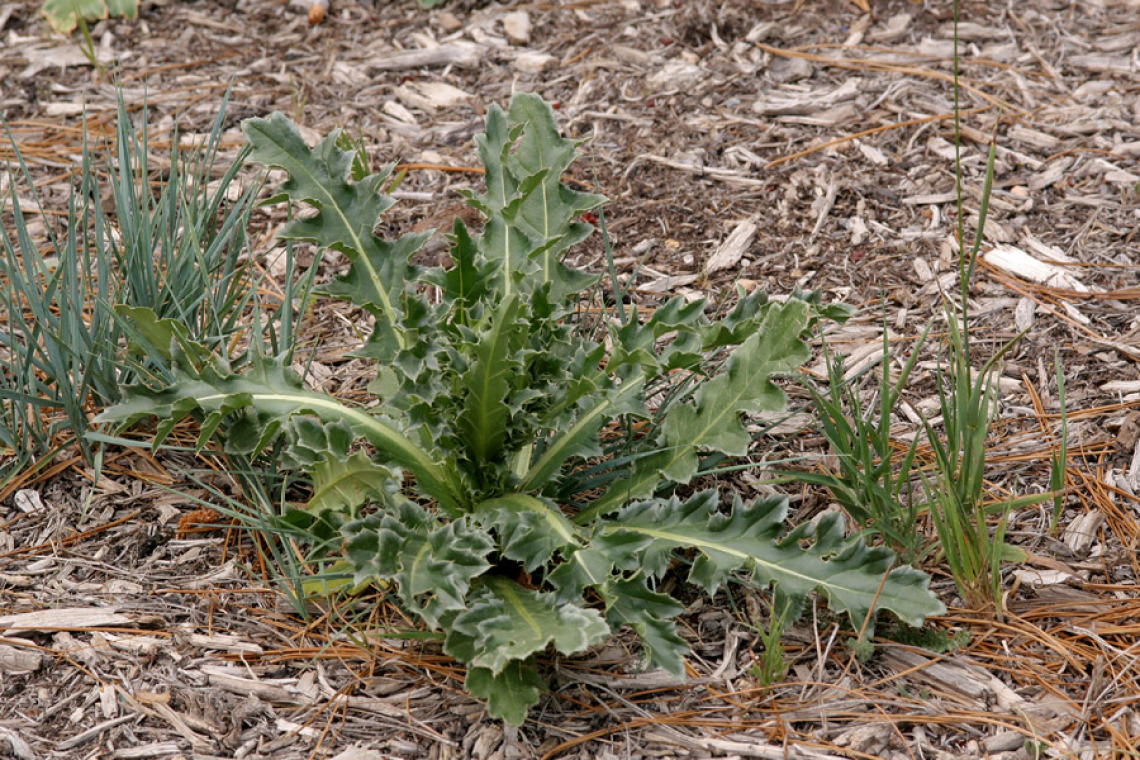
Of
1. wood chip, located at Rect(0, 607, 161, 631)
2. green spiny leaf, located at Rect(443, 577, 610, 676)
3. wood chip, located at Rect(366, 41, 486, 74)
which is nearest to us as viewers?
green spiny leaf, located at Rect(443, 577, 610, 676)

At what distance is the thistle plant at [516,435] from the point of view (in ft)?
6.22

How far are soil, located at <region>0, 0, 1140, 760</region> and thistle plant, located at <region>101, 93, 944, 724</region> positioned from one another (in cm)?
16

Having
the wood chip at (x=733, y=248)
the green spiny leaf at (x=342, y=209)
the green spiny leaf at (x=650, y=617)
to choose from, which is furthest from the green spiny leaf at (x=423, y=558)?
the wood chip at (x=733, y=248)

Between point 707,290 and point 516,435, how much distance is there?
1016 millimetres

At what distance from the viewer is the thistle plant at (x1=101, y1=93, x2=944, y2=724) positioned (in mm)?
1895

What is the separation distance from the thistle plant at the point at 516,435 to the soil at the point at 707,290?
6.1 inches

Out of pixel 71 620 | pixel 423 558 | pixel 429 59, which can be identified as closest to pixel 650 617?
pixel 423 558

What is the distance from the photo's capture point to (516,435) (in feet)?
7.15

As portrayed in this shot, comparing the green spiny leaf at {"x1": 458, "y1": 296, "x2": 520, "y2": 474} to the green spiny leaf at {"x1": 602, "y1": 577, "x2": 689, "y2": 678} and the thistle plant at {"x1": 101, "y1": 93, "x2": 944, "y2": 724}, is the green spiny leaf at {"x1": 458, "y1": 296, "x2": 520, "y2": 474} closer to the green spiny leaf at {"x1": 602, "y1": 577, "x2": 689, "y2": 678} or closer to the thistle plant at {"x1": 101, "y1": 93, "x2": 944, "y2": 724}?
the thistle plant at {"x1": 101, "y1": 93, "x2": 944, "y2": 724}

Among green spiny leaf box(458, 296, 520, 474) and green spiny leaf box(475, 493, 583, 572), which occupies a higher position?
green spiny leaf box(458, 296, 520, 474)

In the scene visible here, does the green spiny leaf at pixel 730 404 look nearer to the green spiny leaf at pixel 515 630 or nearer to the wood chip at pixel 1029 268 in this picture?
the green spiny leaf at pixel 515 630

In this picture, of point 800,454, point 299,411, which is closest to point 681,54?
point 800,454

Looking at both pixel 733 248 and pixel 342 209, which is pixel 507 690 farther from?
pixel 733 248

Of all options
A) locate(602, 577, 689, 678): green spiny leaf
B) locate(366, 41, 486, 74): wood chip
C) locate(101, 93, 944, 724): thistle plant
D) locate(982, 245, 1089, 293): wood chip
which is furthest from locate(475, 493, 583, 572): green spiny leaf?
locate(366, 41, 486, 74): wood chip
